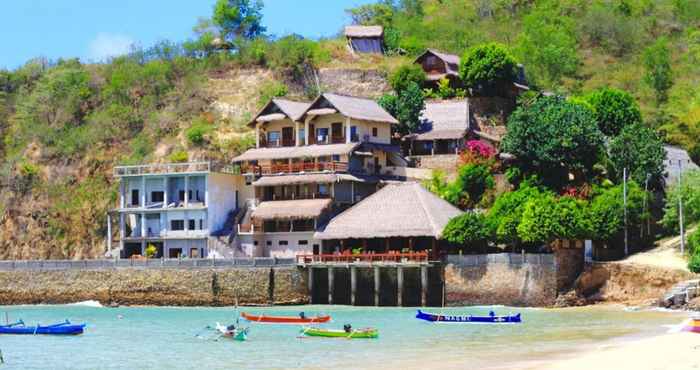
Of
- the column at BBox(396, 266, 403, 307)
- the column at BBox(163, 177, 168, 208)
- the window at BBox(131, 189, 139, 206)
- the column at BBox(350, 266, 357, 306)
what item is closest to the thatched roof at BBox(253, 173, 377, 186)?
the column at BBox(163, 177, 168, 208)

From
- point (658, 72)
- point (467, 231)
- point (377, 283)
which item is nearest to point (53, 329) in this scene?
point (377, 283)

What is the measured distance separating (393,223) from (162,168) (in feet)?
84.5

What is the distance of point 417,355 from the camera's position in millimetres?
50438

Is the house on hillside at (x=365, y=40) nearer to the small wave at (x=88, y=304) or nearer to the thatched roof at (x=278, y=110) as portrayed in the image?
the thatched roof at (x=278, y=110)

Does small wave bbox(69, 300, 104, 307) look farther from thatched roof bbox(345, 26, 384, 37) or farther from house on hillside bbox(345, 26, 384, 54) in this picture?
thatched roof bbox(345, 26, 384, 37)

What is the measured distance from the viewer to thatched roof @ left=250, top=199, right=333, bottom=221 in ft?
265

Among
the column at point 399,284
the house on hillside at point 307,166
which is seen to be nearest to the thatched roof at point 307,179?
the house on hillside at point 307,166

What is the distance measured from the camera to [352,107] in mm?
87938

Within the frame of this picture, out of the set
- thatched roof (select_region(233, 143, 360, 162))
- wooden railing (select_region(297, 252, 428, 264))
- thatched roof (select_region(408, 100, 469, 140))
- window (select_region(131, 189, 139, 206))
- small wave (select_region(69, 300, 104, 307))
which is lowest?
small wave (select_region(69, 300, 104, 307))

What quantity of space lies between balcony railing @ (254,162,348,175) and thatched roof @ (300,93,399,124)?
396 cm

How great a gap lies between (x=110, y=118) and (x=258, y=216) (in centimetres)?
3090

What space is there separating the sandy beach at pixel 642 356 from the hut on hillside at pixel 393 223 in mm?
24625

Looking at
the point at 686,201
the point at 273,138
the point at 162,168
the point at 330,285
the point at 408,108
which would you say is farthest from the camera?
the point at 162,168

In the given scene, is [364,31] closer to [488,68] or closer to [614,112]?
[488,68]
